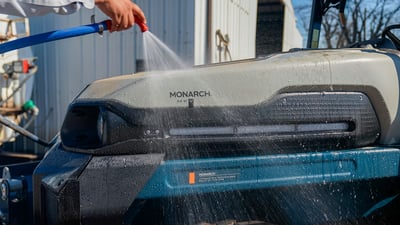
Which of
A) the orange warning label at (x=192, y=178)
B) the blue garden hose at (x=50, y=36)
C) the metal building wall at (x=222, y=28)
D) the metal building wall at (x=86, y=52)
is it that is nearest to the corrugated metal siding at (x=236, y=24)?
the metal building wall at (x=222, y=28)

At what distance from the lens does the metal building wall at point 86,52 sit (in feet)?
20.2

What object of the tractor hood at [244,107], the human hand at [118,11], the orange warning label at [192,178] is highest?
the human hand at [118,11]

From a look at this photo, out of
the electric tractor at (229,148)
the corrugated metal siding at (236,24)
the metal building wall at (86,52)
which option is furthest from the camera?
the corrugated metal siding at (236,24)

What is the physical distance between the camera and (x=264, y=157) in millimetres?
2205

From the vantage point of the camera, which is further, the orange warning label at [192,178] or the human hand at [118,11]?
the orange warning label at [192,178]

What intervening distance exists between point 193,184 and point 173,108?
369 mm

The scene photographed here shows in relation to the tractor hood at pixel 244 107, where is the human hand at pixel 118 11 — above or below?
above

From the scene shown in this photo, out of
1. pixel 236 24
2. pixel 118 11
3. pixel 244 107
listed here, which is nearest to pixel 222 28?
pixel 236 24

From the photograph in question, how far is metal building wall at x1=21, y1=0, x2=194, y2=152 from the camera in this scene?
6156mm

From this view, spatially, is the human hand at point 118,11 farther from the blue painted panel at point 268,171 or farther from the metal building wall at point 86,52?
the metal building wall at point 86,52

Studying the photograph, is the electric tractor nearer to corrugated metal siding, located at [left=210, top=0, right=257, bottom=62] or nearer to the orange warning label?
the orange warning label

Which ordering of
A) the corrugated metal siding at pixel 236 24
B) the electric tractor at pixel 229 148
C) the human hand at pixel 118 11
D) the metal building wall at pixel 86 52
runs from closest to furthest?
the human hand at pixel 118 11
the electric tractor at pixel 229 148
the metal building wall at pixel 86 52
the corrugated metal siding at pixel 236 24

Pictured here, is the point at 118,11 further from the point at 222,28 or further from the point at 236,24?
the point at 236,24

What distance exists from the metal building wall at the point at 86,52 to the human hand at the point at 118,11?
403cm
